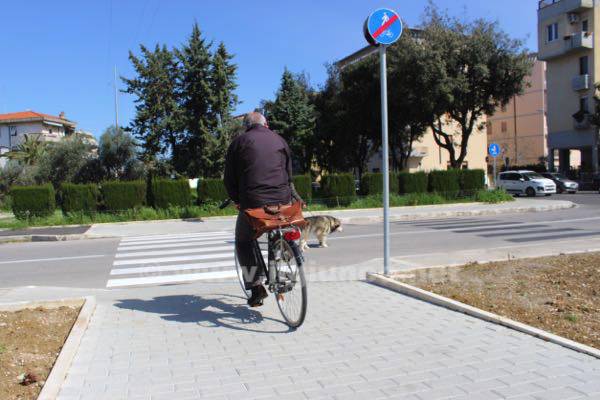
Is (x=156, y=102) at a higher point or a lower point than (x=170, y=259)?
higher

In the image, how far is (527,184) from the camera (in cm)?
3319

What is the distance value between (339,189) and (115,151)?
13694 millimetres

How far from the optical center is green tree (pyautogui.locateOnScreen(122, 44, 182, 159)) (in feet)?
96.2

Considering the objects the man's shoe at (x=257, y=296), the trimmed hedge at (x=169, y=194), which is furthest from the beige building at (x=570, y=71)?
the man's shoe at (x=257, y=296)

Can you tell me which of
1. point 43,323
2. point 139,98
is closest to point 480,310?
point 43,323

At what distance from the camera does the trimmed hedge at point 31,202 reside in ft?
62.9

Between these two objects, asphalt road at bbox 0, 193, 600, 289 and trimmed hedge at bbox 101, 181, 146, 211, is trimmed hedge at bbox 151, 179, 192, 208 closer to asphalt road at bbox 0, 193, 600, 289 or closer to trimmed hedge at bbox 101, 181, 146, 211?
trimmed hedge at bbox 101, 181, 146, 211

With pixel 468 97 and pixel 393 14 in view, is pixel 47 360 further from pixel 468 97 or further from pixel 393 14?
pixel 468 97

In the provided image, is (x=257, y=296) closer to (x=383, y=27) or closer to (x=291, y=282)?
(x=291, y=282)

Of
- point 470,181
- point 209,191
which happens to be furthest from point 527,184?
point 209,191

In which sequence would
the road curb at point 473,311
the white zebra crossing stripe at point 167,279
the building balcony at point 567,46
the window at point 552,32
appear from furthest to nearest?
the window at point 552,32 → the building balcony at point 567,46 → the white zebra crossing stripe at point 167,279 → the road curb at point 473,311

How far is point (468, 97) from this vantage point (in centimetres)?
2692

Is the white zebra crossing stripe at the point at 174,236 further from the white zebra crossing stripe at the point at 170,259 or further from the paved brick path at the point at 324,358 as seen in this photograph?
the paved brick path at the point at 324,358

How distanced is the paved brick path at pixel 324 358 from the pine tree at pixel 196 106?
24.1 meters
